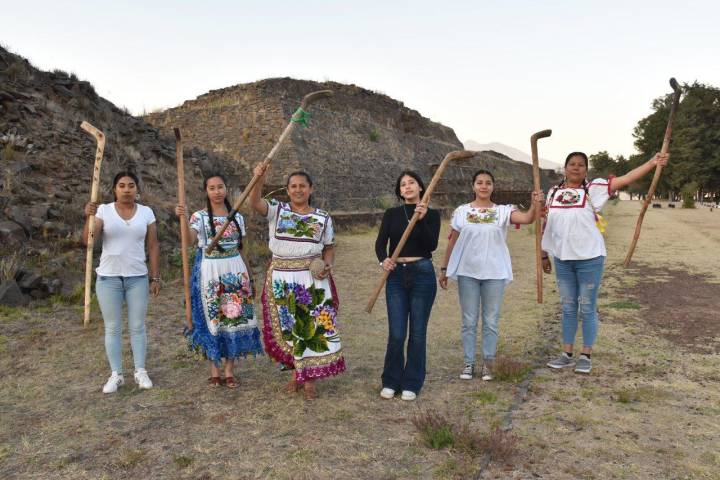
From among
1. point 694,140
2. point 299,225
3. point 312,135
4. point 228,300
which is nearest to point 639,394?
point 299,225

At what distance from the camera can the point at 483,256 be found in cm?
409

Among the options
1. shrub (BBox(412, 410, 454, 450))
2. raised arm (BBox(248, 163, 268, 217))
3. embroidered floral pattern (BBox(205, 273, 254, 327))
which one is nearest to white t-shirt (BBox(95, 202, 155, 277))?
embroidered floral pattern (BBox(205, 273, 254, 327))

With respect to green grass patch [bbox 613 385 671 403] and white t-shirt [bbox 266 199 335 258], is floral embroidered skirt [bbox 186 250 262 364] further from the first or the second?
green grass patch [bbox 613 385 671 403]

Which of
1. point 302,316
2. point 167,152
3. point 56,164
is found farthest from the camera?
point 167,152

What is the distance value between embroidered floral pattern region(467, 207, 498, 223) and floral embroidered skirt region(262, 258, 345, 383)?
1373 millimetres

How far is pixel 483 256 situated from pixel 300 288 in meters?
1.55

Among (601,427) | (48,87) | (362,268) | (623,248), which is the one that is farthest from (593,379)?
(48,87)

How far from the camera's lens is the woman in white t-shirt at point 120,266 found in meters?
3.92

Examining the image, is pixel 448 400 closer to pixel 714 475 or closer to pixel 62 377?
pixel 714 475

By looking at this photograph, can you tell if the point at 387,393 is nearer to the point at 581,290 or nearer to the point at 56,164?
the point at 581,290

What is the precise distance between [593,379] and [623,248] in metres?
11.0

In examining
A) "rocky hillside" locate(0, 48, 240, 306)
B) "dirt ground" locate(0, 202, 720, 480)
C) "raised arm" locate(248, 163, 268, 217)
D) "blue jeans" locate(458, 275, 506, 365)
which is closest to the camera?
"dirt ground" locate(0, 202, 720, 480)

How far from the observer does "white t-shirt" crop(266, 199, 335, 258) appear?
3807mm

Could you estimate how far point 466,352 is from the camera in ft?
14.3
